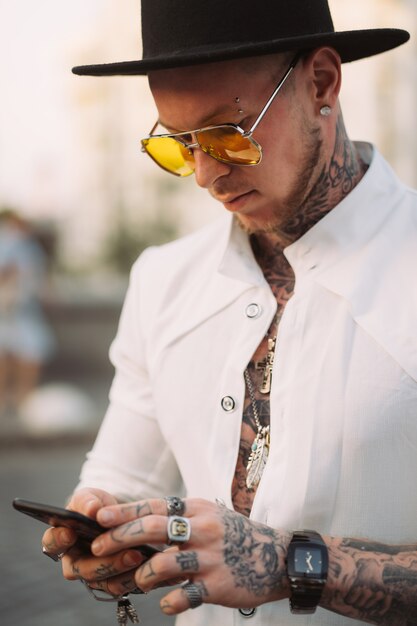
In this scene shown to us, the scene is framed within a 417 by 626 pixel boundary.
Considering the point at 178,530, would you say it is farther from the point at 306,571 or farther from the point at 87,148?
the point at 87,148

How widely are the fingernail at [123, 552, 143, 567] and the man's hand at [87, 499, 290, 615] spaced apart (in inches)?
1.0

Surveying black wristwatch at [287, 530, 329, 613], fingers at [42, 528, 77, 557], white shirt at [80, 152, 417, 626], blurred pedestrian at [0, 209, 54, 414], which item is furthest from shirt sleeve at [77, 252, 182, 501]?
blurred pedestrian at [0, 209, 54, 414]

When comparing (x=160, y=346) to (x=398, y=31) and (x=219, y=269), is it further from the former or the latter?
(x=398, y=31)

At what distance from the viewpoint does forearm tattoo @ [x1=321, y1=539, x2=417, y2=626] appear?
191 centimetres

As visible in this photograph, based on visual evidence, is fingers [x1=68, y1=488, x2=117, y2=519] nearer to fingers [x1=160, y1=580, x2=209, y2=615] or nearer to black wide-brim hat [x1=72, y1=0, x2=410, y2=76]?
fingers [x1=160, y1=580, x2=209, y2=615]

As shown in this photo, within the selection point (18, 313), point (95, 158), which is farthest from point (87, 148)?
point (18, 313)

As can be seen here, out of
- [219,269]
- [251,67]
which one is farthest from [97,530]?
[251,67]

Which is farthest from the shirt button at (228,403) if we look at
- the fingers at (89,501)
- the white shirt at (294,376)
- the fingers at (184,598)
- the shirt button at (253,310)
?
the fingers at (184,598)

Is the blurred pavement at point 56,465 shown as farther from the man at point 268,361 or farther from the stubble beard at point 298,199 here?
the stubble beard at point 298,199

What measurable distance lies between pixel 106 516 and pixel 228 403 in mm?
553

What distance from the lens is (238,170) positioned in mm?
2238

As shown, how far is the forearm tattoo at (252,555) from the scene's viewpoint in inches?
71.6

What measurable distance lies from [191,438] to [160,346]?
10.6 inches

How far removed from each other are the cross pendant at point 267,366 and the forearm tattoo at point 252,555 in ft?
1.39
